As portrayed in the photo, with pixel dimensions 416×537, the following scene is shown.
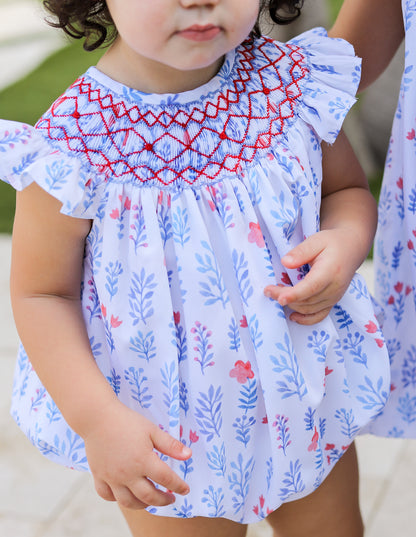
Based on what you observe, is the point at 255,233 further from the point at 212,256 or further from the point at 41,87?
the point at 41,87

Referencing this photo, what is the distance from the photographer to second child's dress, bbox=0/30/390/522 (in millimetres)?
981

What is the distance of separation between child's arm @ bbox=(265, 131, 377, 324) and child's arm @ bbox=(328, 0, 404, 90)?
0.21 metres

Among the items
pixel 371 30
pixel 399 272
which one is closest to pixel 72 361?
pixel 399 272

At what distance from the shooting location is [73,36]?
44.1 inches

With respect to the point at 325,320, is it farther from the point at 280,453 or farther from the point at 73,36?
the point at 73,36

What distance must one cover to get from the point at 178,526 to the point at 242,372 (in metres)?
0.25

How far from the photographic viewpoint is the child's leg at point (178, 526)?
111 centimetres

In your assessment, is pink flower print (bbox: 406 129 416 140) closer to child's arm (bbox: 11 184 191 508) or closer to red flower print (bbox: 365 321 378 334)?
red flower print (bbox: 365 321 378 334)

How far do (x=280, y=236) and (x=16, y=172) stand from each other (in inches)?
12.8

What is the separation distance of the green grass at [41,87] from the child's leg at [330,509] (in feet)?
9.25

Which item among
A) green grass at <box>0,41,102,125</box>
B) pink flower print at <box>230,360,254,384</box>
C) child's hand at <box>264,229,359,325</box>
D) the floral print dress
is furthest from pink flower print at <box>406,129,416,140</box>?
green grass at <box>0,41,102,125</box>

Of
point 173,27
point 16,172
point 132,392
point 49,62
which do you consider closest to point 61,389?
point 132,392

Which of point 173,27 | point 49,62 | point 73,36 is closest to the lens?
point 173,27

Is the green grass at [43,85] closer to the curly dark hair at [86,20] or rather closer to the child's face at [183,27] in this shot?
the curly dark hair at [86,20]
